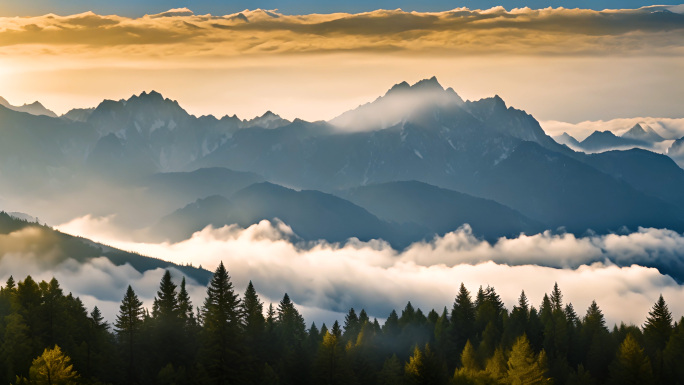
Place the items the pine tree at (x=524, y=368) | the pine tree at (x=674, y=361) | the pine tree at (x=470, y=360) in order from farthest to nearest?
the pine tree at (x=470, y=360) → the pine tree at (x=674, y=361) → the pine tree at (x=524, y=368)

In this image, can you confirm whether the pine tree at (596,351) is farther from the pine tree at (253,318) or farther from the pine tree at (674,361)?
the pine tree at (253,318)

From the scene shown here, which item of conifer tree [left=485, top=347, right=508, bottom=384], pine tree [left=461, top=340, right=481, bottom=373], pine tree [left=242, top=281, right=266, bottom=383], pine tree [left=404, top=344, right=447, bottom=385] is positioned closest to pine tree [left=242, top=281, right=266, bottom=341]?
pine tree [left=242, top=281, right=266, bottom=383]

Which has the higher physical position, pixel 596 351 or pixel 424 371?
pixel 424 371

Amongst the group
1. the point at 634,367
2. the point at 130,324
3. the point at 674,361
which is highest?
the point at 130,324

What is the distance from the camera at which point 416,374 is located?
14400 centimetres

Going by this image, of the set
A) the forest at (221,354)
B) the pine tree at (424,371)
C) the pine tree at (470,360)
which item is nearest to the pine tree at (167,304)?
the forest at (221,354)

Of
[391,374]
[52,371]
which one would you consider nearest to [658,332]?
[391,374]

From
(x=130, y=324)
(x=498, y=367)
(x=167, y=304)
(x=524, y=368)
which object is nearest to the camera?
(x=524, y=368)

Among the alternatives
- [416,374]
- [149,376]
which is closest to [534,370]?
[416,374]

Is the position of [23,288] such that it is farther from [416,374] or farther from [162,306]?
[416,374]

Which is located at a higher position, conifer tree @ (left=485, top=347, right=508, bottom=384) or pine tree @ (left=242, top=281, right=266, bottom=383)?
pine tree @ (left=242, top=281, right=266, bottom=383)

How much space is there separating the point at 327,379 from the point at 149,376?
24667mm

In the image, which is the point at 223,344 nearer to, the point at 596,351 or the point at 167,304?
the point at 167,304

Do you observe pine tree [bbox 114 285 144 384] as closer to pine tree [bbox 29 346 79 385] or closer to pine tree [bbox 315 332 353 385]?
pine tree [bbox 315 332 353 385]
